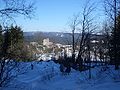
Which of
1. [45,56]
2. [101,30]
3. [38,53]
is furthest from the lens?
[45,56]

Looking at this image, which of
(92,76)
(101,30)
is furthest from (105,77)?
(101,30)

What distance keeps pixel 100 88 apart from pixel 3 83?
614cm

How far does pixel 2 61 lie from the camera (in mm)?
13656

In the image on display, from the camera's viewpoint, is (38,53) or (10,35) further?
(38,53)

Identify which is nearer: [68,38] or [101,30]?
[101,30]

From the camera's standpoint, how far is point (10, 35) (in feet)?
45.9

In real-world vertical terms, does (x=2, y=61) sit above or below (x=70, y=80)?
above

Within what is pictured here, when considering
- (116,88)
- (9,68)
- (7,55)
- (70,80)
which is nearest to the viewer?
(7,55)

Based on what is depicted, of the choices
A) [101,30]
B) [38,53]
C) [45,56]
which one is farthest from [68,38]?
[45,56]

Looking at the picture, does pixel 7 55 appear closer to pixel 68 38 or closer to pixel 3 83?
pixel 3 83

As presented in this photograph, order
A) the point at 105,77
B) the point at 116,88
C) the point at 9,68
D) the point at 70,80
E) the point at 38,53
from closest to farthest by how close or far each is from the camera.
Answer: the point at 9,68
the point at 116,88
the point at 105,77
the point at 70,80
the point at 38,53

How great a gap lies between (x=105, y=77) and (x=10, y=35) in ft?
36.1

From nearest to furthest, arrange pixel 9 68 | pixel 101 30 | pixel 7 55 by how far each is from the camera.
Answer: pixel 7 55 < pixel 9 68 < pixel 101 30

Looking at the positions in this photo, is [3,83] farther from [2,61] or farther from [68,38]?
[68,38]
